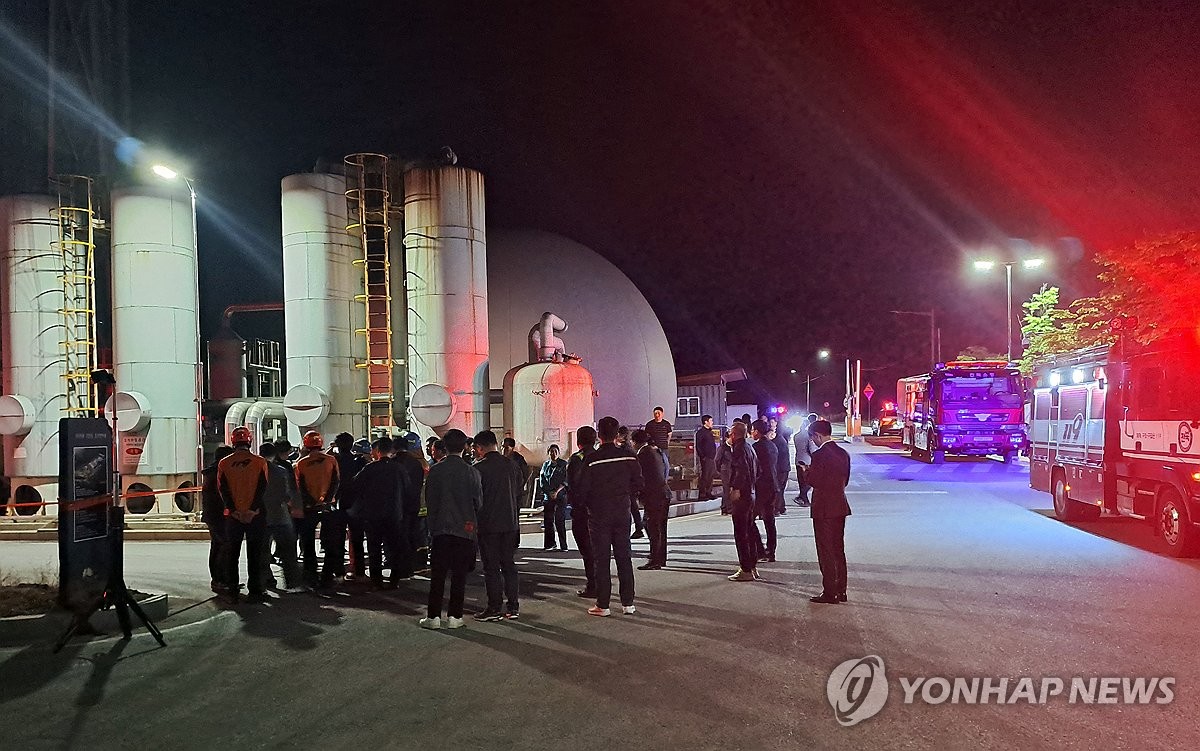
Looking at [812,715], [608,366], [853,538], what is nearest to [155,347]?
[608,366]

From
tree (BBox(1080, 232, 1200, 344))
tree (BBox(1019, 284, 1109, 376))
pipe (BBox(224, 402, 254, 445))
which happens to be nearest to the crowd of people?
tree (BBox(1080, 232, 1200, 344))

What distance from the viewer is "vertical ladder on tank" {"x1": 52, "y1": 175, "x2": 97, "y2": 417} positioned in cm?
2167

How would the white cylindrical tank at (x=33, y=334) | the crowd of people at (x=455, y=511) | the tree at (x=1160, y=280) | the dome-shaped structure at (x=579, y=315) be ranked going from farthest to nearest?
the dome-shaped structure at (x=579, y=315)
the white cylindrical tank at (x=33, y=334)
the tree at (x=1160, y=280)
the crowd of people at (x=455, y=511)

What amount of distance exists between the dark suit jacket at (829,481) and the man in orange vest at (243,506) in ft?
19.2

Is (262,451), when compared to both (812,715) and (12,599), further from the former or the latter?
(812,715)

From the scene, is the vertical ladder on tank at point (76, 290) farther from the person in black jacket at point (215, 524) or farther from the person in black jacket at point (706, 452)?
the person in black jacket at point (706, 452)

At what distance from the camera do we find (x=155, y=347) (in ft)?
66.6

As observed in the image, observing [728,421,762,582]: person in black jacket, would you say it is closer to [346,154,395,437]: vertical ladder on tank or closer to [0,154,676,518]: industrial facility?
[0,154,676,518]: industrial facility

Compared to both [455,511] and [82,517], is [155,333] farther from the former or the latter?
[455,511]

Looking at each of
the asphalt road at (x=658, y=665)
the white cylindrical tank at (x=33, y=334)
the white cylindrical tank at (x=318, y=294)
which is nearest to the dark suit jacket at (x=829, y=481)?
the asphalt road at (x=658, y=665)

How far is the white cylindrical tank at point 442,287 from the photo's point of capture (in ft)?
71.6

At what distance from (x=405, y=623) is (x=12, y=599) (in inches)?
156

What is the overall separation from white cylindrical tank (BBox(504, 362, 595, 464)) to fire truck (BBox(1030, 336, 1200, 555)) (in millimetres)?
10315

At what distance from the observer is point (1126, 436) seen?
12523 mm
